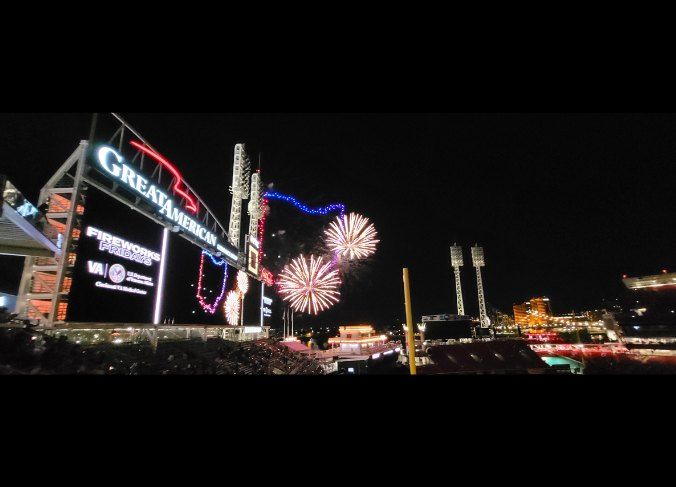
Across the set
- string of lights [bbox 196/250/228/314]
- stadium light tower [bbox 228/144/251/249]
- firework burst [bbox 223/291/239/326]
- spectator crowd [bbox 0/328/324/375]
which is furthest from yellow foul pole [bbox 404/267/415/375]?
stadium light tower [bbox 228/144/251/249]

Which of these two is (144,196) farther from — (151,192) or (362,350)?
(362,350)

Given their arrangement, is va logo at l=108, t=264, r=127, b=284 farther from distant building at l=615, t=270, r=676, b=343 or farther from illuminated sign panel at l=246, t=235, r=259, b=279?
distant building at l=615, t=270, r=676, b=343

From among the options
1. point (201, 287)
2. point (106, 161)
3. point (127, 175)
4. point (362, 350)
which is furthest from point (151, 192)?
point (362, 350)

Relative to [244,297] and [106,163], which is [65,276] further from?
[244,297]

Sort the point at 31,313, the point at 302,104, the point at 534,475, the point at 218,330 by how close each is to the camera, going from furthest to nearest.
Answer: the point at 218,330 → the point at 31,313 → the point at 302,104 → the point at 534,475

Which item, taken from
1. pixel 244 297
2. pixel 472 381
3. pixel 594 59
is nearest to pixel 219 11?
pixel 594 59

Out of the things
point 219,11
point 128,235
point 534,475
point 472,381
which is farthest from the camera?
point 128,235

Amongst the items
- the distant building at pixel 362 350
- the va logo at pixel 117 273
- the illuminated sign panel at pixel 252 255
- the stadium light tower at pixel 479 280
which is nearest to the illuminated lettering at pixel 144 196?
the va logo at pixel 117 273
